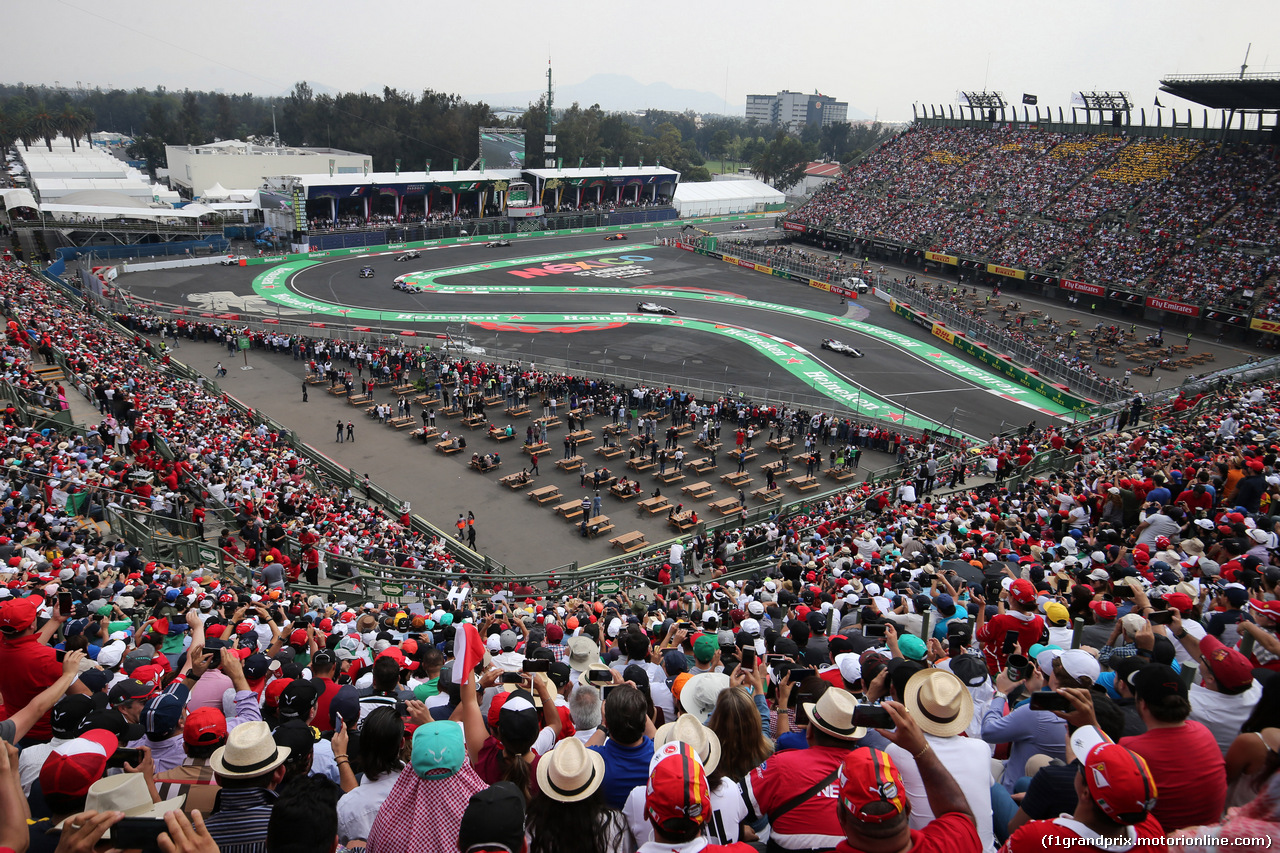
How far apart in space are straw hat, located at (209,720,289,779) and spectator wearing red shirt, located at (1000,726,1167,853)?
374cm

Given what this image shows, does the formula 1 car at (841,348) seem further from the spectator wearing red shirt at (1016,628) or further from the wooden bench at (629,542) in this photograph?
the spectator wearing red shirt at (1016,628)

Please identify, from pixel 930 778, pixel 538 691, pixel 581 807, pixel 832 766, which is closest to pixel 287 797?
pixel 581 807

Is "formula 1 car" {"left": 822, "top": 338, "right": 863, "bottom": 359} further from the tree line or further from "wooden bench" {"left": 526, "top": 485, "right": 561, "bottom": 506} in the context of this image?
the tree line

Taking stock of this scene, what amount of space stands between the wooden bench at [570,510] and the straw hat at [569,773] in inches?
812

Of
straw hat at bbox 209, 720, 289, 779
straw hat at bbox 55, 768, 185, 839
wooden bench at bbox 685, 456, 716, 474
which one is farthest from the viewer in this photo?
wooden bench at bbox 685, 456, 716, 474

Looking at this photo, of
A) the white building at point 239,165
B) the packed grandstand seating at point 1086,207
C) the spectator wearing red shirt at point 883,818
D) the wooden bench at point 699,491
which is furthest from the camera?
the white building at point 239,165

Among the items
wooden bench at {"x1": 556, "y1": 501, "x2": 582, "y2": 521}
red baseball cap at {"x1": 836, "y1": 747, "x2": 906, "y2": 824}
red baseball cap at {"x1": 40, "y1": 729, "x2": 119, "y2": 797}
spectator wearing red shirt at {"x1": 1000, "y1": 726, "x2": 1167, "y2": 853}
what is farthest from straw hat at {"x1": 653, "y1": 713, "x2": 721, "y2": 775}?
wooden bench at {"x1": 556, "y1": 501, "x2": 582, "y2": 521}

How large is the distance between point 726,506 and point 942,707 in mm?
21600

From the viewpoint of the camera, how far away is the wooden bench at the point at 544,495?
25.6 m

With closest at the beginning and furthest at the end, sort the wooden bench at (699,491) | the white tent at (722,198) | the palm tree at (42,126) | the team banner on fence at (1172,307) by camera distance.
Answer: the wooden bench at (699,491), the team banner on fence at (1172,307), the white tent at (722,198), the palm tree at (42,126)

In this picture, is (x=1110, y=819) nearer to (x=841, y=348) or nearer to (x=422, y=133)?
(x=841, y=348)

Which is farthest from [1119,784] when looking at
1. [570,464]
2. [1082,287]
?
[1082,287]

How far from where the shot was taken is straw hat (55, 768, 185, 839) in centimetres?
399

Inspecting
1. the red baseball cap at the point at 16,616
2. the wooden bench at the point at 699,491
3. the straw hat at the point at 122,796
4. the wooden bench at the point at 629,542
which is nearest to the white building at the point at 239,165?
the wooden bench at the point at 699,491
